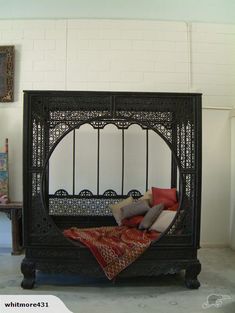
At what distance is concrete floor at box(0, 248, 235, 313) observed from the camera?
8.57 ft

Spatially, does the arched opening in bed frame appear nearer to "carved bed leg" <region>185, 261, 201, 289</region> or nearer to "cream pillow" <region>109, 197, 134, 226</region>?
"cream pillow" <region>109, 197, 134, 226</region>

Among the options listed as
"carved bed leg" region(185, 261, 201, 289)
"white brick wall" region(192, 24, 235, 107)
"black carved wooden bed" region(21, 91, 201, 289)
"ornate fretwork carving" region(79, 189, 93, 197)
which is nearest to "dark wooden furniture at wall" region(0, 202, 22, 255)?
"ornate fretwork carving" region(79, 189, 93, 197)

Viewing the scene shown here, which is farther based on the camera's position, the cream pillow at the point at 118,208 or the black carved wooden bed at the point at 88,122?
the cream pillow at the point at 118,208

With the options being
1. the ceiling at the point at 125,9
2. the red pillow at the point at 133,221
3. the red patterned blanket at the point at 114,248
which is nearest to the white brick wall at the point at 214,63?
the ceiling at the point at 125,9

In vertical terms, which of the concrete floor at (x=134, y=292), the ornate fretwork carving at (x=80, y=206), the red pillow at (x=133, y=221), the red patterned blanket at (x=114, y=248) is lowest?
the concrete floor at (x=134, y=292)

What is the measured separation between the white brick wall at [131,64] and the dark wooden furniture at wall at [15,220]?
425mm

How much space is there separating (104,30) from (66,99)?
1.96 m

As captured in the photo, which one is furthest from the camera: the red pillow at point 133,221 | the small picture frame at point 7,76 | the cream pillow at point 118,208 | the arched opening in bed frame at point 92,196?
the small picture frame at point 7,76

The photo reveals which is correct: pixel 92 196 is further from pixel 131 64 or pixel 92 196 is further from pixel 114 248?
pixel 131 64

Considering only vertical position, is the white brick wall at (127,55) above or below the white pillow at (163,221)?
above

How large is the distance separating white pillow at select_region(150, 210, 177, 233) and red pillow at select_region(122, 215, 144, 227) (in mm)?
238

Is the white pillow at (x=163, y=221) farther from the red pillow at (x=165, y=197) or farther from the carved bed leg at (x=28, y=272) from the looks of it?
the carved bed leg at (x=28, y=272)

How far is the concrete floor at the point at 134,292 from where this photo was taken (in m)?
2.61

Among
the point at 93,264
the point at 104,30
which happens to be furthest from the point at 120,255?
the point at 104,30
